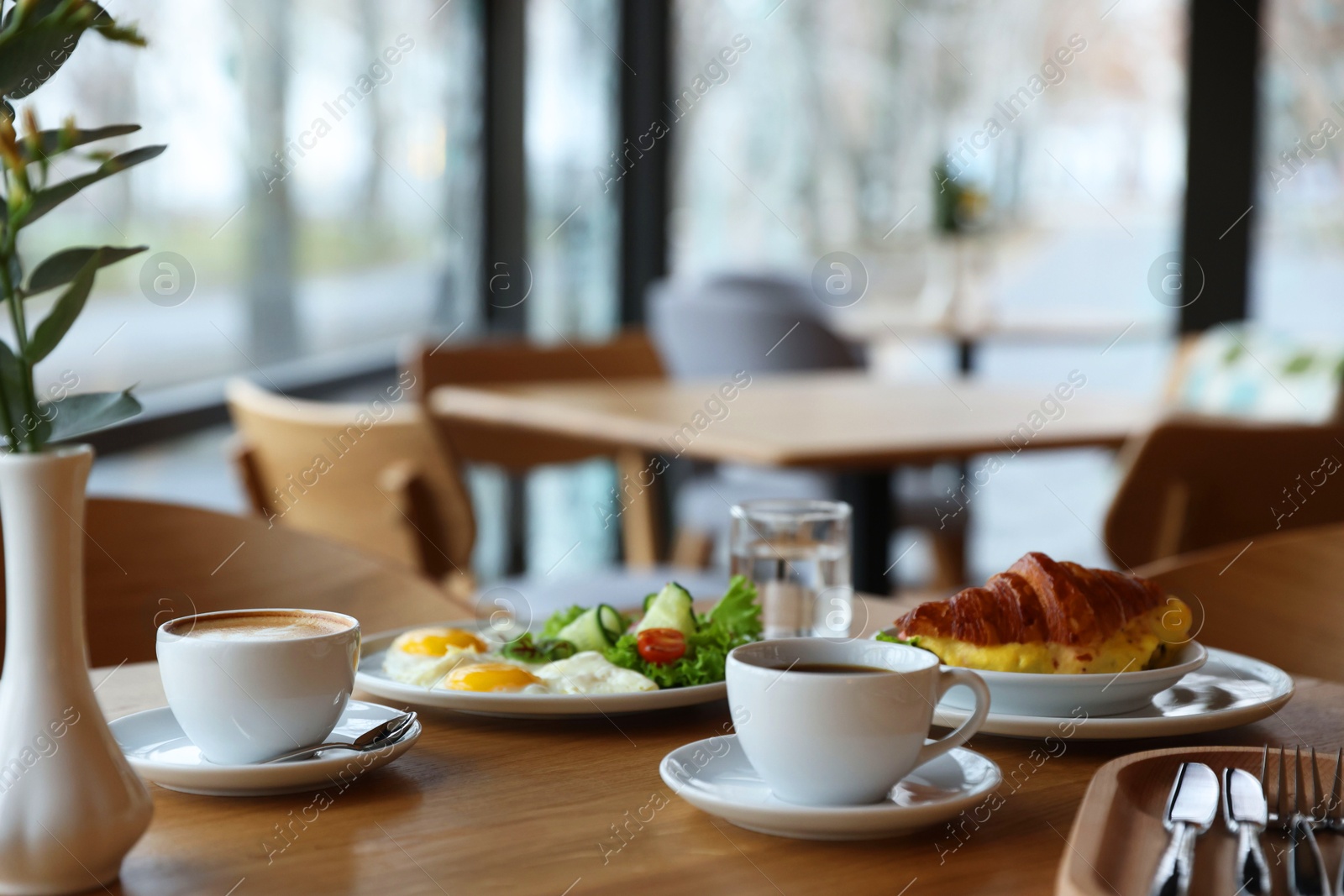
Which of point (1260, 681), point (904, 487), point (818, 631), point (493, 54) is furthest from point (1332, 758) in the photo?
point (493, 54)

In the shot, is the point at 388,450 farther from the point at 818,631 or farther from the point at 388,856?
the point at 388,856

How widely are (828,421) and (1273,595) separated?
1.24 meters

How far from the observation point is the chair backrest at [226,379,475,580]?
223 centimetres

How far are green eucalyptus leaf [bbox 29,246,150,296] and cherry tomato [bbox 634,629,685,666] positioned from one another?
0.44 metres

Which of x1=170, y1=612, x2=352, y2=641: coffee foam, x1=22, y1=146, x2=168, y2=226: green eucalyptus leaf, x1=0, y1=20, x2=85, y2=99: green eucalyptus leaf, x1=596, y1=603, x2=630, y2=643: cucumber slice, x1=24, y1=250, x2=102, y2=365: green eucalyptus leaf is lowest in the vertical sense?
x1=596, y1=603, x2=630, y2=643: cucumber slice

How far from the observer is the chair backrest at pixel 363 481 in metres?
2.23

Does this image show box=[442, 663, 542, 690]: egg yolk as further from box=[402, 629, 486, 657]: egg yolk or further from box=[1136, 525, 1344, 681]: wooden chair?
box=[1136, 525, 1344, 681]: wooden chair

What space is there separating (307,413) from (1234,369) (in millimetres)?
2632

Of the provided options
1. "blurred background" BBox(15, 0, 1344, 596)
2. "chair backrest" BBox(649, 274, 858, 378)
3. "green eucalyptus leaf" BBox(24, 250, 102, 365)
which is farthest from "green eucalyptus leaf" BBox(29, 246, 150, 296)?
"chair backrest" BBox(649, 274, 858, 378)

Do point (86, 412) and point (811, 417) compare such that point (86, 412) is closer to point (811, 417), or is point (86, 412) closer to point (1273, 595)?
point (1273, 595)

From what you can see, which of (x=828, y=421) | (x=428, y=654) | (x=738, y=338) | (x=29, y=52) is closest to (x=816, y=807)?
(x=428, y=654)

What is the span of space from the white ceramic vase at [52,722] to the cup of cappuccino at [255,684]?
0.09m

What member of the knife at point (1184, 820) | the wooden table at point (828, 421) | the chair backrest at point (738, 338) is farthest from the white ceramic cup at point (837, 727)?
the chair backrest at point (738, 338)

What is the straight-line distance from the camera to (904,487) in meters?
3.95
